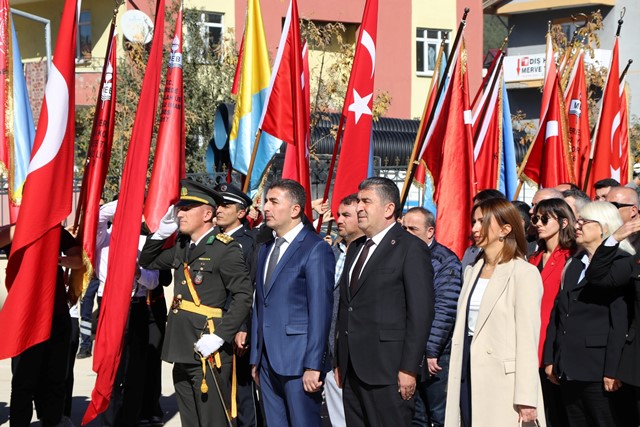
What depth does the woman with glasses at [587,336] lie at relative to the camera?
6.53 m

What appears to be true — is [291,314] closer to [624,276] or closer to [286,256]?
[286,256]

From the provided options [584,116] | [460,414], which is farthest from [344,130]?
[584,116]

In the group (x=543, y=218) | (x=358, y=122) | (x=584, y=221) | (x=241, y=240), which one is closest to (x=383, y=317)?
(x=584, y=221)

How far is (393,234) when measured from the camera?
19.8ft

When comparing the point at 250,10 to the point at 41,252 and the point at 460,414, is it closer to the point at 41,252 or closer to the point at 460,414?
the point at 41,252

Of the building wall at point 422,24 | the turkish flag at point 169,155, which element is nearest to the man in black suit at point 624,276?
the turkish flag at point 169,155

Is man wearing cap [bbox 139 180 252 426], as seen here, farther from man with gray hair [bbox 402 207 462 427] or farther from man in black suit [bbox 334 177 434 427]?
man with gray hair [bbox 402 207 462 427]

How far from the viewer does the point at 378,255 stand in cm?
597

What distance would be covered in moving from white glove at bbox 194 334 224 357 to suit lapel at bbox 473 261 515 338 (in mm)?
1808

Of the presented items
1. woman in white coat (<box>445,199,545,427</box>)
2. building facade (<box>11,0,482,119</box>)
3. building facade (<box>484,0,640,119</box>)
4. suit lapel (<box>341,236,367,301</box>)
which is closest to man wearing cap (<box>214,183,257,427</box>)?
suit lapel (<box>341,236,367,301</box>)

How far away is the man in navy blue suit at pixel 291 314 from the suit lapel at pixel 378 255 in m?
0.46

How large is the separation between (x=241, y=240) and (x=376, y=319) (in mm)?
2312

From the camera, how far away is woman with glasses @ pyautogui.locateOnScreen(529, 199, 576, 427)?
7062 mm

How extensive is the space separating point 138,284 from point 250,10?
291 centimetres
